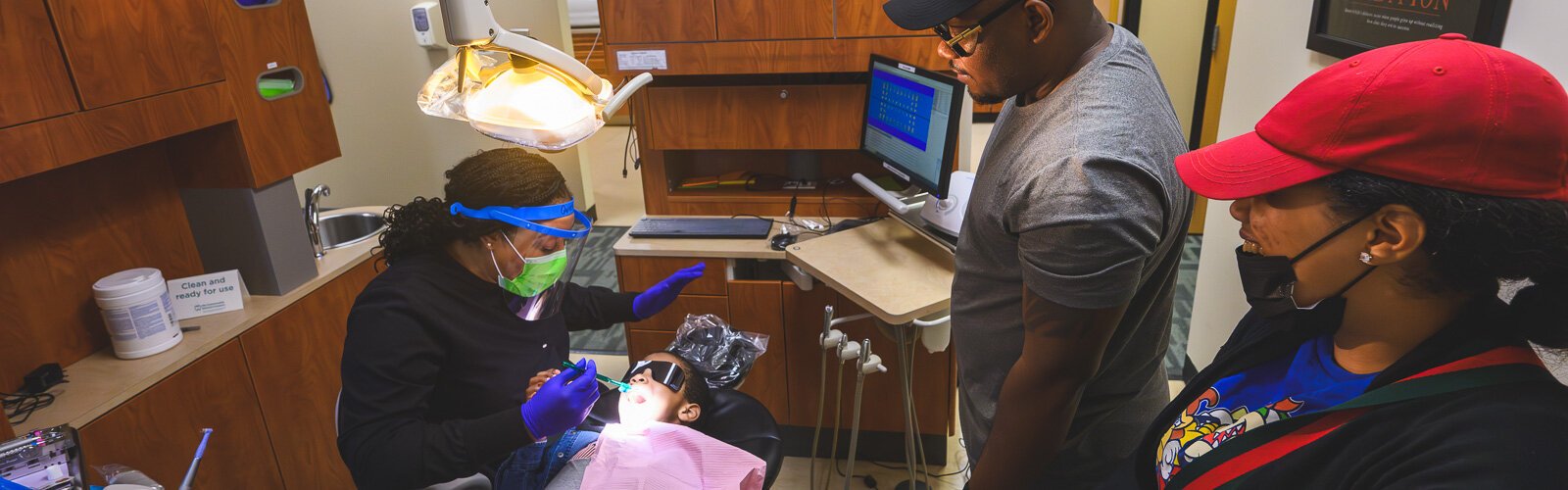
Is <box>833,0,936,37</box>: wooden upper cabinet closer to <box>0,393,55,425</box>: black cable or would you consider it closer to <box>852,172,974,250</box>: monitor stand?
<box>852,172,974,250</box>: monitor stand

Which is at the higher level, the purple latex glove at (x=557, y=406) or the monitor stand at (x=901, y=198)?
the monitor stand at (x=901, y=198)

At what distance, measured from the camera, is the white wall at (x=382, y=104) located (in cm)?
394

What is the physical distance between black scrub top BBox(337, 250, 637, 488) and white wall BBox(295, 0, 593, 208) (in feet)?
7.52

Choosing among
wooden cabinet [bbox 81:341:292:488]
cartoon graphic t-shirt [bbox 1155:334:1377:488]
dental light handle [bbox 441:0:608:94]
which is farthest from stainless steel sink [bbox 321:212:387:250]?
cartoon graphic t-shirt [bbox 1155:334:1377:488]

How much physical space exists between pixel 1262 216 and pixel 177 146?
2516 millimetres

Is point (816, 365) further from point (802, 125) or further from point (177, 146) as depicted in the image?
point (177, 146)

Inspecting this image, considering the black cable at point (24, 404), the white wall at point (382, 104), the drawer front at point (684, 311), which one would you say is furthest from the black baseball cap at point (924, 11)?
the white wall at point (382, 104)

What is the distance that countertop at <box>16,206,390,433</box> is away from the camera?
1770 mm

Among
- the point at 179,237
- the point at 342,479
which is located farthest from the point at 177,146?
the point at 342,479

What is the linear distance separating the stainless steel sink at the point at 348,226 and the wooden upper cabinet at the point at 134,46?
1.19m

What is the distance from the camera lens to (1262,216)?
37.7 inches

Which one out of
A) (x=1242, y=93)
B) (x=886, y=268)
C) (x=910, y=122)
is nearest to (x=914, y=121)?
(x=910, y=122)

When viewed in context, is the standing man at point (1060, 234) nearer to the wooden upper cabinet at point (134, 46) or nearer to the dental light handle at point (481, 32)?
the dental light handle at point (481, 32)

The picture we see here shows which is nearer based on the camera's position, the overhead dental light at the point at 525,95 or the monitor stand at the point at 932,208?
the overhead dental light at the point at 525,95
